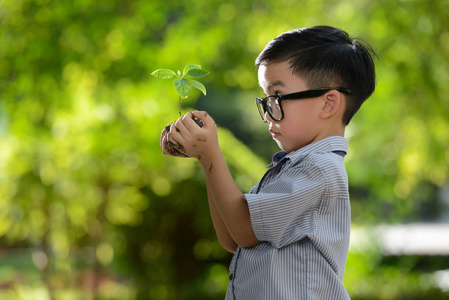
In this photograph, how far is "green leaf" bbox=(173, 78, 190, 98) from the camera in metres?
1.35

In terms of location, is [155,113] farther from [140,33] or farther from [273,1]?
[273,1]

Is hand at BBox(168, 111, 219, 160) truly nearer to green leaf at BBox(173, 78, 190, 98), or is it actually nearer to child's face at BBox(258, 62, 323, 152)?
green leaf at BBox(173, 78, 190, 98)

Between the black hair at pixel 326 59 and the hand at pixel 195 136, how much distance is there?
Answer: 250 mm

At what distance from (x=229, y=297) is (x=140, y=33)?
3598mm

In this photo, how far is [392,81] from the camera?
19.0 ft

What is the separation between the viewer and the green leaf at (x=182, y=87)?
1353 millimetres

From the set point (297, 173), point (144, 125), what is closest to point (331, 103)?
point (297, 173)

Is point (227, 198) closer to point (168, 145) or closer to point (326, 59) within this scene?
point (168, 145)

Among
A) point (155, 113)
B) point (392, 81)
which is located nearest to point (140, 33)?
point (155, 113)

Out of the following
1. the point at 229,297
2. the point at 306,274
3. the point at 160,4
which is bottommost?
the point at 160,4

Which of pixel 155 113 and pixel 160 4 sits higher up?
pixel 160 4

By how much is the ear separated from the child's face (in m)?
0.01

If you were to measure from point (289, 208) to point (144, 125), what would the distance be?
3.74m

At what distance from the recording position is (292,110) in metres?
1.37
